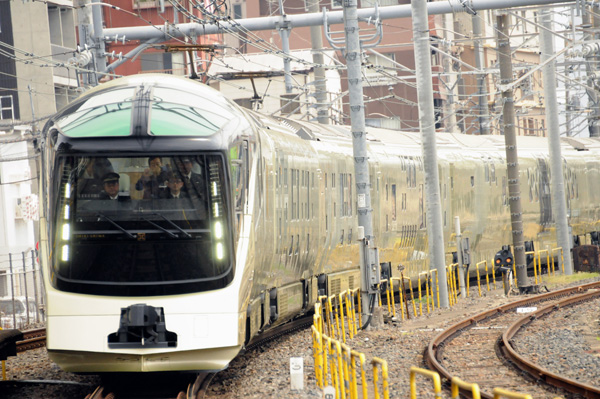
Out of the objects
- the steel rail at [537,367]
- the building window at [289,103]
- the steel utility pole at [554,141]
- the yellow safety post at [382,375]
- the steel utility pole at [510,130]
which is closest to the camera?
the yellow safety post at [382,375]

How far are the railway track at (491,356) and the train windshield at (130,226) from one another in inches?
137

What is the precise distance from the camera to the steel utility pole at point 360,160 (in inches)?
724

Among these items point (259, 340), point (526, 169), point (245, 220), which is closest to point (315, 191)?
point (259, 340)

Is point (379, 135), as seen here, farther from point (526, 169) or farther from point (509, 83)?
point (526, 169)

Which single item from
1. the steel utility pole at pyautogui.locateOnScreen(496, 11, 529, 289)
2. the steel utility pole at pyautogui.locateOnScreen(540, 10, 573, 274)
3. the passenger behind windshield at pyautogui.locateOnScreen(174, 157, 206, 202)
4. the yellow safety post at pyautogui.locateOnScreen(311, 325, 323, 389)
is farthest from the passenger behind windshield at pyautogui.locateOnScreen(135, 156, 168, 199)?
the steel utility pole at pyautogui.locateOnScreen(540, 10, 573, 274)

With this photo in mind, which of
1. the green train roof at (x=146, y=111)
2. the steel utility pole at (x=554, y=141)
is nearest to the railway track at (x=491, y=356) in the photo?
the green train roof at (x=146, y=111)

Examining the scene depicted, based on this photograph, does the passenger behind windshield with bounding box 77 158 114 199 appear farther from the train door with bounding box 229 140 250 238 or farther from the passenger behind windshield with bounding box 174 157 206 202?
the train door with bounding box 229 140 250 238

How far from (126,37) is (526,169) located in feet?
45.0

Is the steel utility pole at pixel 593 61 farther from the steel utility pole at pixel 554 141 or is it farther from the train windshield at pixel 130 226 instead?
the train windshield at pixel 130 226

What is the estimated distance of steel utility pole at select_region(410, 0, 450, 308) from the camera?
2167 cm

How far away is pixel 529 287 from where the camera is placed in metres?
24.9

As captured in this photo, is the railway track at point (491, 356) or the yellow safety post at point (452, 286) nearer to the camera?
the railway track at point (491, 356)

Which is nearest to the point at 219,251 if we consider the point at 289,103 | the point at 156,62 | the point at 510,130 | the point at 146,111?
the point at 146,111

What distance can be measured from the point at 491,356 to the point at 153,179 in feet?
20.4
